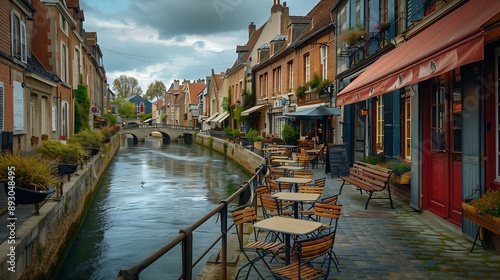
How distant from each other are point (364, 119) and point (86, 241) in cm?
845

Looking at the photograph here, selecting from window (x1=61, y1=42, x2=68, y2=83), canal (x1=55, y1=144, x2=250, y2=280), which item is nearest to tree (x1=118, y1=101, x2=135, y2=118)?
canal (x1=55, y1=144, x2=250, y2=280)

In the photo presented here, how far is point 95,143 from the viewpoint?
20016 millimetres

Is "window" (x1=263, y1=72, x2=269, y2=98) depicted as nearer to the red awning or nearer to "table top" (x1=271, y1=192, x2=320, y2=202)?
the red awning

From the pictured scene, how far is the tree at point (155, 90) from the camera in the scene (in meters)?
111

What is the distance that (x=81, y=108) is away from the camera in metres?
26.9

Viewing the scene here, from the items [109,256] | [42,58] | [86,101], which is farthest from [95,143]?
[109,256]

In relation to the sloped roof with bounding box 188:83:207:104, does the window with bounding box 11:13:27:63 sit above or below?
below

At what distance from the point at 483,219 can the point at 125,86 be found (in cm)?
9938

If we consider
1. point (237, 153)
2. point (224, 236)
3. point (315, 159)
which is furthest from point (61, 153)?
point (237, 153)

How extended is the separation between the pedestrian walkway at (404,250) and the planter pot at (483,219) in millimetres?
445

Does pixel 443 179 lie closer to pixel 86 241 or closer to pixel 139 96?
pixel 86 241

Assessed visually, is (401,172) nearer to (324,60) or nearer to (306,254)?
(306,254)

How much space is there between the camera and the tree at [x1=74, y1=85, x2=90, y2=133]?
86.8 ft

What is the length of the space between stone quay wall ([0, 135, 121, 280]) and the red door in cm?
615
